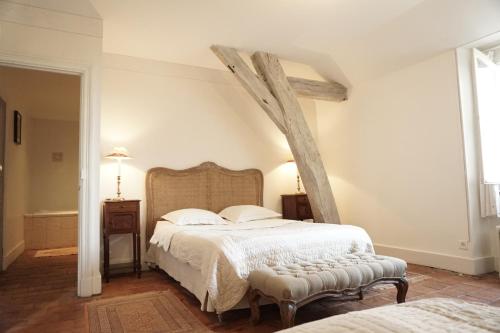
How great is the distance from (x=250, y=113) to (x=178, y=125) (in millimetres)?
1159

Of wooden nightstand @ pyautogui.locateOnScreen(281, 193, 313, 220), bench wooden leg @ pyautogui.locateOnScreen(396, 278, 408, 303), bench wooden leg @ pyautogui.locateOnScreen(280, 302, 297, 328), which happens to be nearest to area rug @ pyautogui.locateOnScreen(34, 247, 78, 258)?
wooden nightstand @ pyautogui.locateOnScreen(281, 193, 313, 220)

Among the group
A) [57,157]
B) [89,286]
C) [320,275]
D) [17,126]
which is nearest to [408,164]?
[320,275]

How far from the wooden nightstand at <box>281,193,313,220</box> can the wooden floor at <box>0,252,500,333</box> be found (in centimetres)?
161

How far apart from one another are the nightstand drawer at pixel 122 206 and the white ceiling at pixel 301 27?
1.87 meters

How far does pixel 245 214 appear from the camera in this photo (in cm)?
409

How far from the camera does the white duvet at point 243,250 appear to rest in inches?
95.0

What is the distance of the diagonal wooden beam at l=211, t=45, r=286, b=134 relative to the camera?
396 centimetres

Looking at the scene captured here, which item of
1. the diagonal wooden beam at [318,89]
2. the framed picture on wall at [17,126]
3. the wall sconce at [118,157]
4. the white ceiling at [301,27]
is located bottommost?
the wall sconce at [118,157]

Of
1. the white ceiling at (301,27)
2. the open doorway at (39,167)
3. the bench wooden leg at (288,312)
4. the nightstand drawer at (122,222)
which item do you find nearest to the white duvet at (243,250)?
the bench wooden leg at (288,312)

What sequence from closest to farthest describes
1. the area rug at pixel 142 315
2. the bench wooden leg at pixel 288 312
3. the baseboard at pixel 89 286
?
the bench wooden leg at pixel 288 312
the area rug at pixel 142 315
the baseboard at pixel 89 286

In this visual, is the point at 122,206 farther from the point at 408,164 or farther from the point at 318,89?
the point at 408,164

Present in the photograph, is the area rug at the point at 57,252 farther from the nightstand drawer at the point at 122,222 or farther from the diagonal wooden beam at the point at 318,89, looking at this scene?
the diagonal wooden beam at the point at 318,89

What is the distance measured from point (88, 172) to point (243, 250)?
170cm

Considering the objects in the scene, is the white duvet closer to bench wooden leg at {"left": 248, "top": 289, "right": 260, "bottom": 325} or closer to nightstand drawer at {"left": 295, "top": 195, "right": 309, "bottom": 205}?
bench wooden leg at {"left": 248, "top": 289, "right": 260, "bottom": 325}
